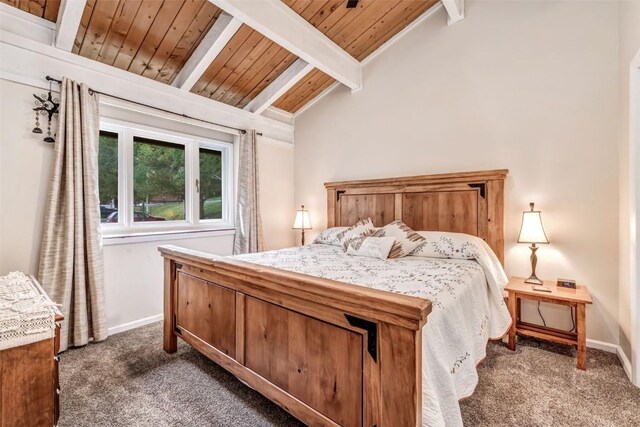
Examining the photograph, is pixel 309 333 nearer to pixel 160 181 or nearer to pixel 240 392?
pixel 240 392

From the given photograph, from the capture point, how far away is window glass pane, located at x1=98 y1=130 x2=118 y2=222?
2785mm

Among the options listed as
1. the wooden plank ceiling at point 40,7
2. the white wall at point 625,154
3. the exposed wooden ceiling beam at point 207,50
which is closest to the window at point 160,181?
the exposed wooden ceiling beam at point 207,50

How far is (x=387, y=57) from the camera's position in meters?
3.43

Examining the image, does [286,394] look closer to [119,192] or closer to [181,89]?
[119,192]

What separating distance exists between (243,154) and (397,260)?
2.29 metres

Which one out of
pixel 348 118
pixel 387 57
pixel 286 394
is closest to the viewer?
pixel 286 394

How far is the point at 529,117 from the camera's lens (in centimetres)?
255

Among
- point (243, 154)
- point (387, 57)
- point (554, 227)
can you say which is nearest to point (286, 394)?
point (554, 227)

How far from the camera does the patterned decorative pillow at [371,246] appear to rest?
8.20 ft

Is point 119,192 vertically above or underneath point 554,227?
above

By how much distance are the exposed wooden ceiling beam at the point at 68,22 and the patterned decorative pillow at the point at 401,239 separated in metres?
2.89

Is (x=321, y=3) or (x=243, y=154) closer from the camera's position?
(x=321, y=3)

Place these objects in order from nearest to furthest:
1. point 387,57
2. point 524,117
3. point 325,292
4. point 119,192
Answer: point 325,292
point 524,117
point 119,192
point 387,57

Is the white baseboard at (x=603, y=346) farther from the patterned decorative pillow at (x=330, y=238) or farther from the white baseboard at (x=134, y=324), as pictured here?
the white baseboard at (x=134, y=324)
